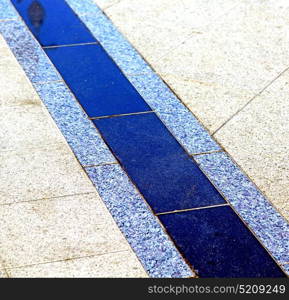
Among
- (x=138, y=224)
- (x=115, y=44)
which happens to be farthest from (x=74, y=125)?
(x=115, y=44)

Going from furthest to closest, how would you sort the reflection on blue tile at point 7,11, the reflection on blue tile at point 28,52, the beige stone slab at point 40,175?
the reflection on blue tile at point 7,11, the reflection on blue tile at point 28,52, the beige stone slab at point 40,175

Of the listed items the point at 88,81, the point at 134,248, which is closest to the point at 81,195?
the point at 134,248

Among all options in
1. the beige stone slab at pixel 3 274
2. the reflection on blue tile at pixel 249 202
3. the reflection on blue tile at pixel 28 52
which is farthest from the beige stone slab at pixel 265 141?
the beige stone slab at pixel 3 274

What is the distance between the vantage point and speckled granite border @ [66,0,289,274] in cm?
667

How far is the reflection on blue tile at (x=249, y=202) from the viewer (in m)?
6.53

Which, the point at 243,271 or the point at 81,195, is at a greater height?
the point at 243,271

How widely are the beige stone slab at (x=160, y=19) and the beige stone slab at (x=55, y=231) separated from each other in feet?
11.6

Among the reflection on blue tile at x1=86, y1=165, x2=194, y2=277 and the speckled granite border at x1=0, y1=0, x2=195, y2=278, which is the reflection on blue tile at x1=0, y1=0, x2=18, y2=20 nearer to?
the speckled granite border at x1=0, y1=0, x2=195, y2=278

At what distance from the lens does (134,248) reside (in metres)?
6.22

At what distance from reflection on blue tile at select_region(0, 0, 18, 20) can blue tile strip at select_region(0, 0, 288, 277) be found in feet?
1.42

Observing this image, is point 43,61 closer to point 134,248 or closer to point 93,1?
point 93,1

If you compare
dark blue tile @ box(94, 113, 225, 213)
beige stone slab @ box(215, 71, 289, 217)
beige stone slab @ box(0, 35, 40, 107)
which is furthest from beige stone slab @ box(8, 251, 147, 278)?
beige stone slab @ box(0, 35, 40, 107)

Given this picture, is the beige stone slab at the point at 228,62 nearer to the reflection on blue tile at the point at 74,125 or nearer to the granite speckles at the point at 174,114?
the granite speckles at the point at 174,114

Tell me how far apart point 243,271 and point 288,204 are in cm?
119
